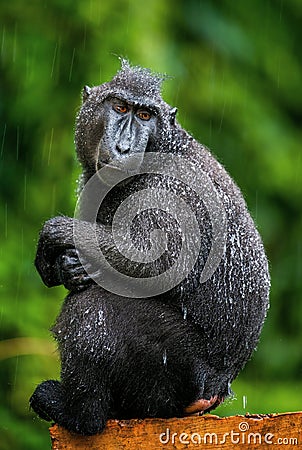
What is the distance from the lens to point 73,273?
5676mm

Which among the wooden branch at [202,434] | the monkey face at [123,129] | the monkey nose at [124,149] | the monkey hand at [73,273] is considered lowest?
the wooden branch at [202,434]

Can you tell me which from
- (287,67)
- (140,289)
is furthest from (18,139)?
(140,289)

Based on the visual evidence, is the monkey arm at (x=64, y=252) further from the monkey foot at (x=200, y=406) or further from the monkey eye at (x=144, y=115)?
the monkey foot at (x=200, y=406)

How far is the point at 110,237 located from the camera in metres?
5.77

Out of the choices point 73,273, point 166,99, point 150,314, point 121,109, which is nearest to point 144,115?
point 121,109

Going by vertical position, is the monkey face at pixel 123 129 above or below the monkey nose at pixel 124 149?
above

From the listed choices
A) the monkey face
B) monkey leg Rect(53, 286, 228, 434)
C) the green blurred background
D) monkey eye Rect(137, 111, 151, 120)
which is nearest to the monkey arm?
monkey leg Rect(53, 286, 228, 434)

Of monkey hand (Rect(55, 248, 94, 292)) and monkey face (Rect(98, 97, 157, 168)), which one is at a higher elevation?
monkey face (Rect(98, 97, 157, 168))

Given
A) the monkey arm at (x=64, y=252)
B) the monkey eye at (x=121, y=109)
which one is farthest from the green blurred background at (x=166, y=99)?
the monkey arm at (x=64, y=252)

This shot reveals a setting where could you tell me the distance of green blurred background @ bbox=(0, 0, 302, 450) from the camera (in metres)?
9.12

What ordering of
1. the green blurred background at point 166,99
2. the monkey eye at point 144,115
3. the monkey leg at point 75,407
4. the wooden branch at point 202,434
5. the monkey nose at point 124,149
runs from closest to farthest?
1. the wooden branch at point 202,434
2. the monkey leg at point 75,407
3. the monkey nose at point 124,149
4. the monkey eye at point 144,115
5. the green blurred background at point 166,99

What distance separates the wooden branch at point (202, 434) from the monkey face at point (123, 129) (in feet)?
5.49

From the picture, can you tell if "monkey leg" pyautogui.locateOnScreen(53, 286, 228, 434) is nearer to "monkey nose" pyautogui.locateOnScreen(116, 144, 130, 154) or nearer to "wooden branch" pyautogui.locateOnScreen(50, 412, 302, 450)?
"wooden branch" pyautogui.locateOnScreen(50, 412, 302, 450)

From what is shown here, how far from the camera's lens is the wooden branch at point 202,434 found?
5.11m
